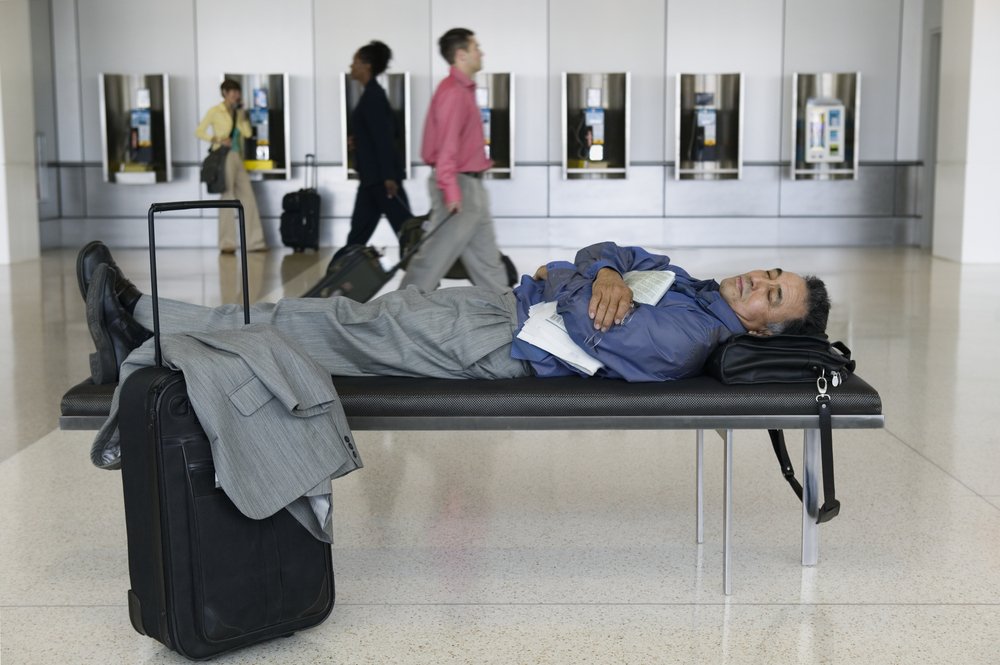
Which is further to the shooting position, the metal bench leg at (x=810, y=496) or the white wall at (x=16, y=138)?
the white wall at (x=16, y=138)

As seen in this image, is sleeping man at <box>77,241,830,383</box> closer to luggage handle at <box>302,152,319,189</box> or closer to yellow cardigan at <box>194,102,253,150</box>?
yellow cardigan at <box>194,102,253,150</box>

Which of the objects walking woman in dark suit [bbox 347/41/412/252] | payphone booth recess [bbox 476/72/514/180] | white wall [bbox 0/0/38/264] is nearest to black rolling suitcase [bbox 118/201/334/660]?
walking woman in dark suit [bbox 347/41/412/252]

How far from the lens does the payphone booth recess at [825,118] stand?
13.8 m

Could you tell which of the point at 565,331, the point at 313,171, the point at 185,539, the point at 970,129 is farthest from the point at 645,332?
the point at 313,171

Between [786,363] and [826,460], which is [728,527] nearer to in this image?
[826,460]

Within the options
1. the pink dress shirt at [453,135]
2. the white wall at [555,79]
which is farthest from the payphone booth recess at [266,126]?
the pink dress shirt at [453,135]

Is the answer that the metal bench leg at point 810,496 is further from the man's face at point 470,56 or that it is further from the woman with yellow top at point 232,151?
the woman with yellow top at point 232,151

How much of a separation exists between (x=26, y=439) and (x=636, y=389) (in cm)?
260

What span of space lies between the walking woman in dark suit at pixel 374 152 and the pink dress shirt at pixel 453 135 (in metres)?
1.55

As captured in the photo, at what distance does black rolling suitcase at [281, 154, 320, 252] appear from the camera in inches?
531

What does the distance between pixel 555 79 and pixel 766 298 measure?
11.4 meters

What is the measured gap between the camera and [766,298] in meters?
3.00

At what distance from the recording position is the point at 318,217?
13734 millimetres

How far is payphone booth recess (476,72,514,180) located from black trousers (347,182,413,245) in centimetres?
581
